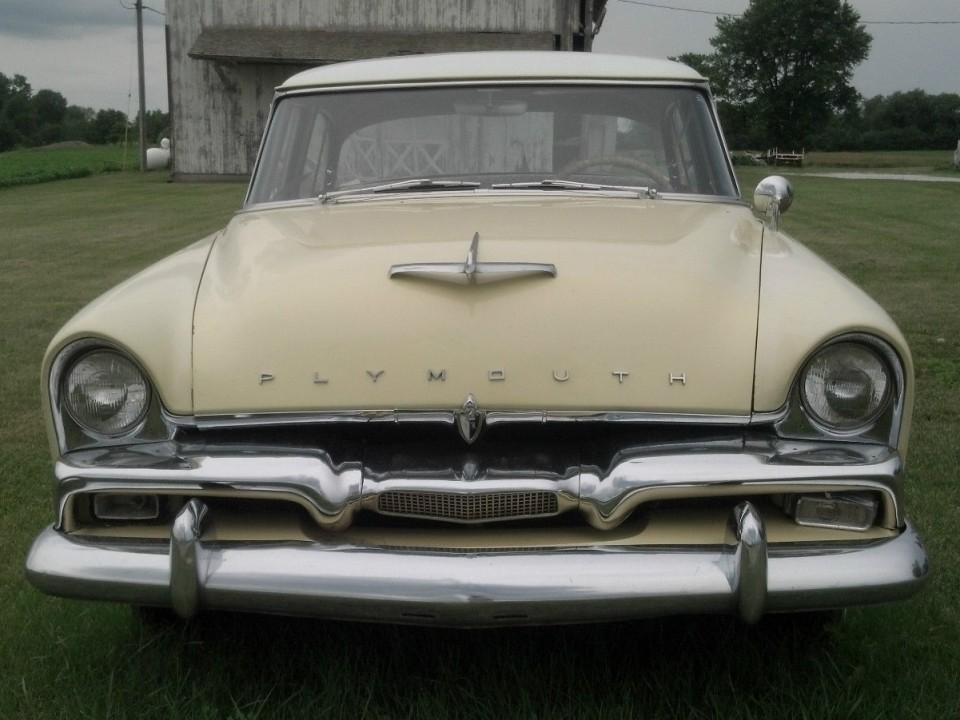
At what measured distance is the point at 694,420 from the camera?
2197 millimetres

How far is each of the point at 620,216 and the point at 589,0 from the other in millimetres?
20710

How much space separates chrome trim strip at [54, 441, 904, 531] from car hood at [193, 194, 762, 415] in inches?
4.4

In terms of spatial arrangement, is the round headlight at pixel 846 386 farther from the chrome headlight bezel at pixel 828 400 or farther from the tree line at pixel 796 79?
the tree line at pixel 796 79

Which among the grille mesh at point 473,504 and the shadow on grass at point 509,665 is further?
the shadow on grass at point 509,665

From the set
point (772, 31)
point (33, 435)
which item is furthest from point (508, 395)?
point (772, 31)

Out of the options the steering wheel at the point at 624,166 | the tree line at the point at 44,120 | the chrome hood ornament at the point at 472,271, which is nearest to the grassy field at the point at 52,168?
the steering wheel at the point at 624,166

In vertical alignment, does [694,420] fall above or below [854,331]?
below

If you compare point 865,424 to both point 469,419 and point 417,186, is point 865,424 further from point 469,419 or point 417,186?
point 417,186

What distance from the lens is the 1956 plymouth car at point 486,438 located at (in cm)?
210

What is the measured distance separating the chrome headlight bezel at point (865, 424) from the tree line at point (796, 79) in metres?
55.4

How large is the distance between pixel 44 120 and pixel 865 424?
8410cm

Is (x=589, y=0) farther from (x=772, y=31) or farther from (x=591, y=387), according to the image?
(x=772, y=31)

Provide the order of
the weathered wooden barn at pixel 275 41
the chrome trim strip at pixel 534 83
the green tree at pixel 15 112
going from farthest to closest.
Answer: the green tree at pixel 15 112
the weathered wooden barn at pixel 275 41
the chrome trim strip at pixel 534 83

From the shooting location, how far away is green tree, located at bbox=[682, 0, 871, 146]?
55438mm
